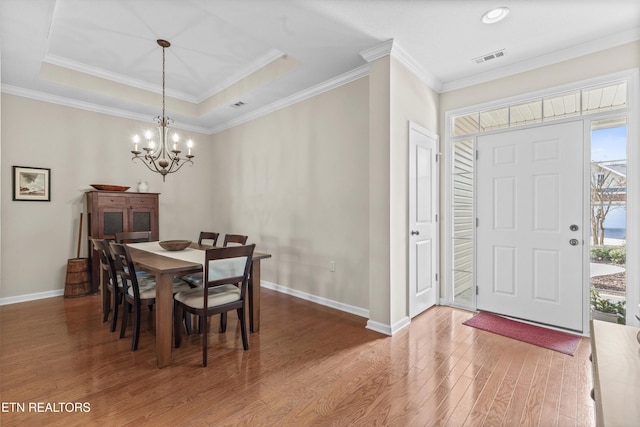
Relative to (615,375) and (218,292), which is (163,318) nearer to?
(218,292)

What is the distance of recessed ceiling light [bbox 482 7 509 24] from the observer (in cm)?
240

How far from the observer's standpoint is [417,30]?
2688mm

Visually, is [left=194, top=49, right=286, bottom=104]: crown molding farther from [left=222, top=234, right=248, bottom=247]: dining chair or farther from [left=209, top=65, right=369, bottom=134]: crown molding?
[left=222, top=234, right=248, bottom=247]: dining chair

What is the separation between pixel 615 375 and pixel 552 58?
318 centimetres

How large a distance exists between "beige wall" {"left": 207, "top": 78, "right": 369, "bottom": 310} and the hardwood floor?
84 centimetres

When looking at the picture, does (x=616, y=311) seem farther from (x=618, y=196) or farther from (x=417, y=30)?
(x=417, y=30)

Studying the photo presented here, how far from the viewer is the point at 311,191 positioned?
13.2ft

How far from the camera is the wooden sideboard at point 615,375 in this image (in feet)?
2.81

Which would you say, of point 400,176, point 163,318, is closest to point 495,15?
point 400,176

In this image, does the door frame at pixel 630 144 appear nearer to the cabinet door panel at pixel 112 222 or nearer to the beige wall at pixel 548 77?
the beige wall at pixel 548 77

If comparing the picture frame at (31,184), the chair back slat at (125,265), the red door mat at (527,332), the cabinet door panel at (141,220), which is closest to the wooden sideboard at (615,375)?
the red door mat at (527,332)

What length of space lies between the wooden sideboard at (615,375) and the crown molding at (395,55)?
264 centimetres

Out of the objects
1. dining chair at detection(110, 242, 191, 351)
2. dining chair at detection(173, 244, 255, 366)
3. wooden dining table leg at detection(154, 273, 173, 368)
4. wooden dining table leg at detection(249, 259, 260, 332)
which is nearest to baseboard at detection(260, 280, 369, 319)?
wooden dining table leg at detection(249, 259, 260, 332)

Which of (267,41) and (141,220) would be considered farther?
(141,220)
